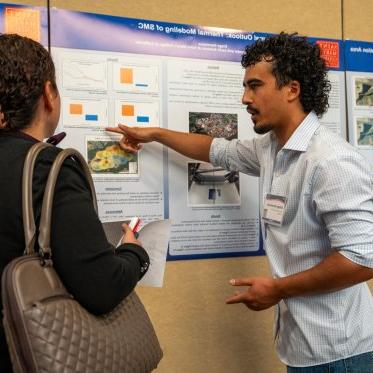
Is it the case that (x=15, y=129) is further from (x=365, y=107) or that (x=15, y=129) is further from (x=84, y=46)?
(x=365, y=107)

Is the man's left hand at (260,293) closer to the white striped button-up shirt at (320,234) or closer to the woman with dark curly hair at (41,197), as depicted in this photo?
the white striped button-up shirt at (320,234)

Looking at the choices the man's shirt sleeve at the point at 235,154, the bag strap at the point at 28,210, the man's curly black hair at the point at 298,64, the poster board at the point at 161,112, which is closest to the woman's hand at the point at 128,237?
the bag strap at the point at 28,210

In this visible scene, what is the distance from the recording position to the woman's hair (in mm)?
856

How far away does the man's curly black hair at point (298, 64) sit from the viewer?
144 cm

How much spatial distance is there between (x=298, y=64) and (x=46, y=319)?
107 cm

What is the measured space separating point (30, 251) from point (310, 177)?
2.50ft

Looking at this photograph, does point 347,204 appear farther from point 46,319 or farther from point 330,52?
point 330,52

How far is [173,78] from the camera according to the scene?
65.4 inches

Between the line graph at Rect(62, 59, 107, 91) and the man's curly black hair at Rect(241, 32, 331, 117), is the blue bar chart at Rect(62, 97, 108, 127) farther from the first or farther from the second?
the man's curly black hair at Rect(241, 32, 331, 117)

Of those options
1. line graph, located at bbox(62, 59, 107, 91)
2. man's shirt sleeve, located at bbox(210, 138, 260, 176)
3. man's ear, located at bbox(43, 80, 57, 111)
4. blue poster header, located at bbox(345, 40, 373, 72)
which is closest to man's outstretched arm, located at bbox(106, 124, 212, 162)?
man's shirt sleeve, located at bbox(210, 138, 260, 176)

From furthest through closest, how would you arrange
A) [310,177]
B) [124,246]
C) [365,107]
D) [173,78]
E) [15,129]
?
[365,107]
[173,78]
[310,177]
[124,246]
[15,129]

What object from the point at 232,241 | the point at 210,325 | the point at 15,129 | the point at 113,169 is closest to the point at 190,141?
the point at 113,169

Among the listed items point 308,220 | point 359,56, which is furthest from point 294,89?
point 359,56

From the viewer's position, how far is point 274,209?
53.4 inches
